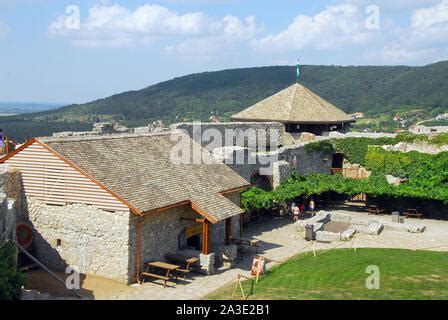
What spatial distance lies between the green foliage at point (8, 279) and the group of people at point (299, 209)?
15784mm

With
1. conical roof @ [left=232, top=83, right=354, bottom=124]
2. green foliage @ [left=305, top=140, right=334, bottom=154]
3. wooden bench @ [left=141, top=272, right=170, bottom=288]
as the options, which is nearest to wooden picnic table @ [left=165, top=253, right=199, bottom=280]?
wooden bench @ [left=141, top=272, right=170, bottom=288]

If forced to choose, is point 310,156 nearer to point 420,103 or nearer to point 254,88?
point 420,103

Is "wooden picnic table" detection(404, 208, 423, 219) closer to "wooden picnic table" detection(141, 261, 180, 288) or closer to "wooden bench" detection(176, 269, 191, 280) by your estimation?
"wooden bench" detection(176, 269, 191, 280)

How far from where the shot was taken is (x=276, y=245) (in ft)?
74.4

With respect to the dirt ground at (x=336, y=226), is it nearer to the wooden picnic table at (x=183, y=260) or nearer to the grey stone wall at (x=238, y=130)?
the grey stone wall at (x=238, y=130)

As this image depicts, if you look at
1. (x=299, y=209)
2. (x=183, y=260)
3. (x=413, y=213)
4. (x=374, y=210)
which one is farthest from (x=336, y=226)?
(x=183, y=260)

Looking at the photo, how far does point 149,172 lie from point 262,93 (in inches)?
4034

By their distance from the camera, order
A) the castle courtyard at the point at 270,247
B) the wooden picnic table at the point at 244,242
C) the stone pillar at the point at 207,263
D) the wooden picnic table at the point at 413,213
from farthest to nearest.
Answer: the wooden picnic table at the point at 413,213 → the wooden picnic table at the point at 244,242 → the stone pillar at the point at 207,263 → the castle courtyard at the point at 270,247

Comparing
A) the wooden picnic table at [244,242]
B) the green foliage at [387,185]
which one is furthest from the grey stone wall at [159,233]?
the green foliage at [387,185]

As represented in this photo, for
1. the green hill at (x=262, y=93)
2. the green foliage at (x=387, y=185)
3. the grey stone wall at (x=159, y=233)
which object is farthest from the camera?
the green hill at (x=262, y=93)

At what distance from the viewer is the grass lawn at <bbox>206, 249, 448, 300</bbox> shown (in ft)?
49.1

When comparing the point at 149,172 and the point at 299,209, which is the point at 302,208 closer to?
the point at 299,209

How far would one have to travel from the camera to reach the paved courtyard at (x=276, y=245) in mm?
15992
